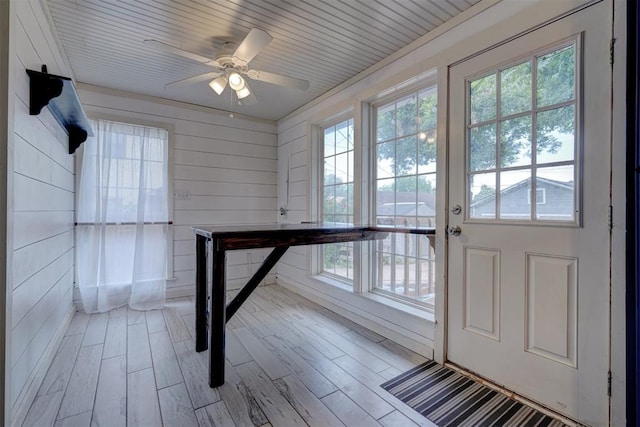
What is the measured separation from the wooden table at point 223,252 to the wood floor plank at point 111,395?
1.49 feet

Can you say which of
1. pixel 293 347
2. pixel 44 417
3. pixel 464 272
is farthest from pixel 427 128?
pixel 44 417

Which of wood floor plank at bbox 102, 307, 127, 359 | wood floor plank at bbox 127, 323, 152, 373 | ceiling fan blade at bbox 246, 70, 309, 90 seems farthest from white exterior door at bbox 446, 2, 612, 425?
wood floor plank at bbox 102, 307, 127, 359

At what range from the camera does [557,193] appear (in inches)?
60.4

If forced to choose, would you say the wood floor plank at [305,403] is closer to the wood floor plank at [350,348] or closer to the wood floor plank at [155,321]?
the wood floor plank at [350,348]

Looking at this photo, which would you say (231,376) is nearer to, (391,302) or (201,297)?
(201,297)

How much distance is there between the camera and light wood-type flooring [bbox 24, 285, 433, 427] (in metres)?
1.52

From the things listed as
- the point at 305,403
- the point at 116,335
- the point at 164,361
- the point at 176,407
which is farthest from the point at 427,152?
the point at 116,335

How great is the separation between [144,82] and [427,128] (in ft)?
9.18

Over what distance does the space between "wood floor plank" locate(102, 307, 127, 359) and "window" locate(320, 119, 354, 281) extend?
2029 millimetres

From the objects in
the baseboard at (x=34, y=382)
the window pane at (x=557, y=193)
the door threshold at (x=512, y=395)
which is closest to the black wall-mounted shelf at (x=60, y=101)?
the baseboard at (x=34, y=382)

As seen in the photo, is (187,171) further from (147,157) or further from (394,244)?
(394,244)

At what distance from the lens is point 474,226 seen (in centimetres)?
187

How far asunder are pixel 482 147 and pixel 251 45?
1.57 m

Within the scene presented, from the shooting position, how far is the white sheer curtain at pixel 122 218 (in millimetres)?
2994
